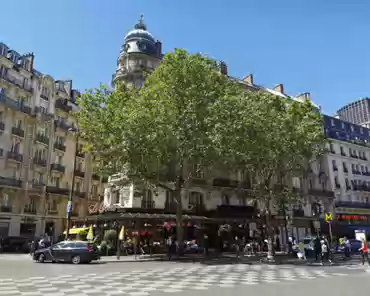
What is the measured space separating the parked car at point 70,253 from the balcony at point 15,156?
677 inches

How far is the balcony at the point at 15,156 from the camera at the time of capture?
32428 mm

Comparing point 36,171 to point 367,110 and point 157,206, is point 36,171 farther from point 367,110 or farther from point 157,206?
point 367,110

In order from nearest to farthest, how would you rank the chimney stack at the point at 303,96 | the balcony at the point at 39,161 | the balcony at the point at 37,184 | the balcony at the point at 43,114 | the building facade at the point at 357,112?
the balcony at the point at 37,184 → the balcony at the point at 39,161 → the balcony at the point at 43,114 → the chimney stack at the point at 303,96 → the building facade at the point at 357,112

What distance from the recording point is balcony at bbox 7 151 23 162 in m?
32.4

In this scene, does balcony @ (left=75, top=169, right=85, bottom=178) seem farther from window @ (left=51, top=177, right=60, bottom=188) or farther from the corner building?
the corner building

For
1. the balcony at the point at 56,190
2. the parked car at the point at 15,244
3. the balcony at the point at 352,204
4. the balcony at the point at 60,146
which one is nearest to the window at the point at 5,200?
the parked car at the point at 15,244

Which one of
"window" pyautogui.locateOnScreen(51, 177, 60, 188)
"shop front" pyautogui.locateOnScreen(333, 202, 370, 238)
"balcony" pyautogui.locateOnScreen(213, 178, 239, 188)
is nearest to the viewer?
"balcony" pyautogui.locateOnScreen(213, 178, 239, 188)

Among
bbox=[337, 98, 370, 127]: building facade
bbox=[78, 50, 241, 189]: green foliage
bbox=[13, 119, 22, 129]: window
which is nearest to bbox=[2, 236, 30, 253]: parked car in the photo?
bbox=[13, 119, 22, 129]: window

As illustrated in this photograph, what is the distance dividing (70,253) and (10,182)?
1753cm

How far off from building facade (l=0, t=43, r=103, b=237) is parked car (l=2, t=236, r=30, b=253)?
2602mm

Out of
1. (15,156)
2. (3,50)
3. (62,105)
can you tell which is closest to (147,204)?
(15,156)

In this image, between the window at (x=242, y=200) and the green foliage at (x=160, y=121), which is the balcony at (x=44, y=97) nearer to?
the green foliage at (x=160, y=121)

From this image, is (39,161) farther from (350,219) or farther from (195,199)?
(350,219)

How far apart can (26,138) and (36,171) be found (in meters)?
3.81
